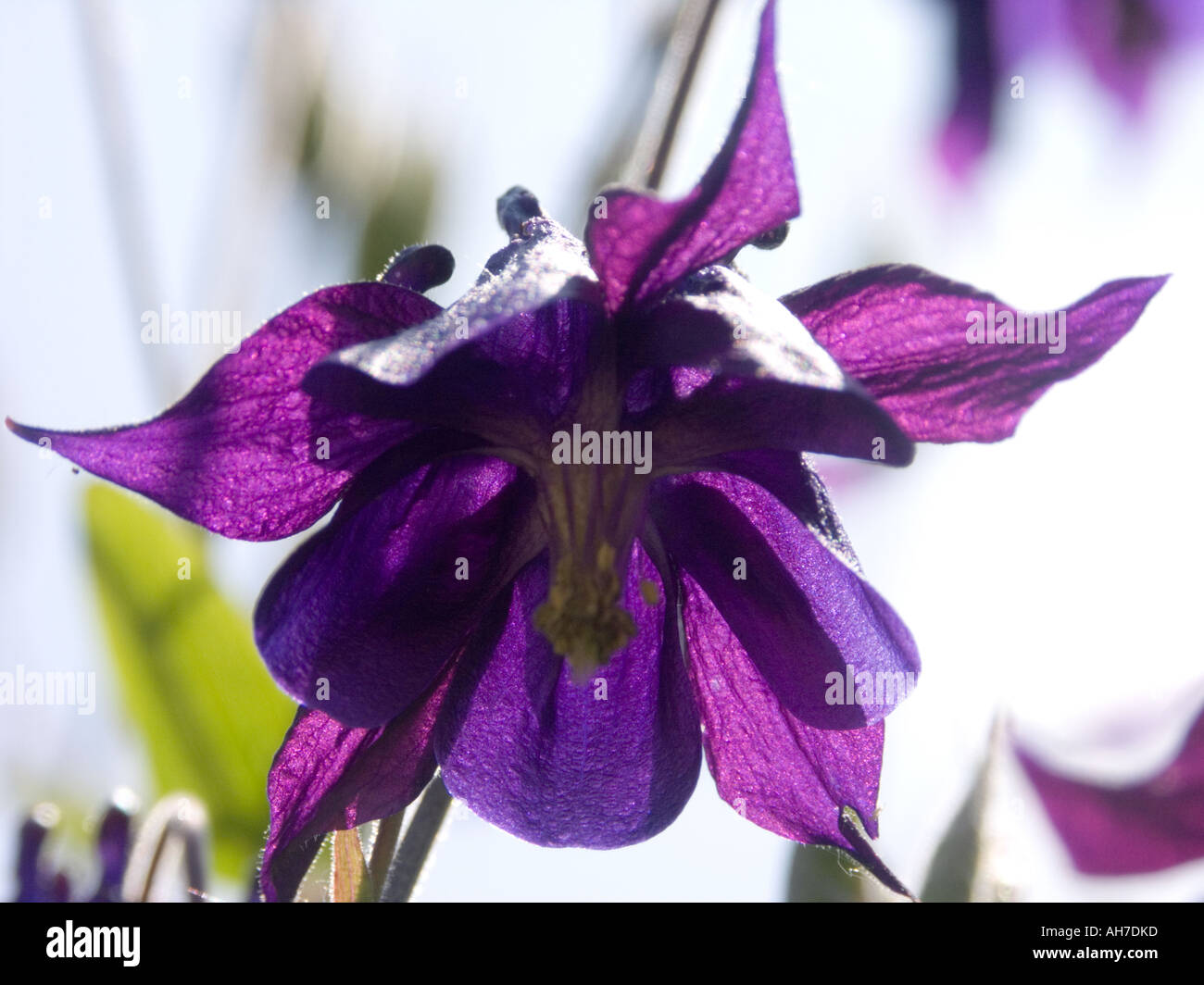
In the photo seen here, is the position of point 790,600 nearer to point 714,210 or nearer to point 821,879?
point 821,879

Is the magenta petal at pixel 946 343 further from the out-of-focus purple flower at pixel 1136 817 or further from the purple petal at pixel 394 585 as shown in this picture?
the out-of-focus purple flower at pixel 1136 817

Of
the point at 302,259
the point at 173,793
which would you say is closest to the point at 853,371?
the point at 173,793

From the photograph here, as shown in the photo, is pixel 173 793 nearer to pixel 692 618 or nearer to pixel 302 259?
pixel 692 618

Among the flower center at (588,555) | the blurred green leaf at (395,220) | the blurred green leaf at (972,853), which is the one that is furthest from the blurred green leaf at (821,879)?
the blurred green leaf at (395,220)

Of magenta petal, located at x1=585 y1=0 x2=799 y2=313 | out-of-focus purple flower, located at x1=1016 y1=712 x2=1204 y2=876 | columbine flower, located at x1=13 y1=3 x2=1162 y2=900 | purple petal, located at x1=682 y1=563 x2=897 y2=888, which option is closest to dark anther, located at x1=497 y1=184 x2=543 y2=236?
columbine flower, located at x1=13 y1=3 x2=1162 y2=900

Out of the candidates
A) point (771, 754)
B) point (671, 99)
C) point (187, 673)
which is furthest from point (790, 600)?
point (187, 673)

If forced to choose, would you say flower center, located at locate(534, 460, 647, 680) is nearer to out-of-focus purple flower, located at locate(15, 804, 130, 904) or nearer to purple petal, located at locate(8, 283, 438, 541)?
purple petal, located at locate(8, 283, 438, 541)
